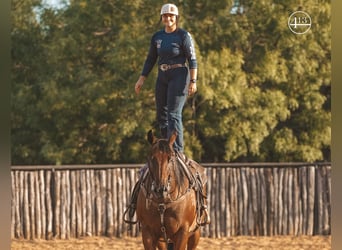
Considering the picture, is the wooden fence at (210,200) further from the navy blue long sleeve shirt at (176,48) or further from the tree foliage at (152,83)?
the navy blue long sleeve shirt at (176,48)

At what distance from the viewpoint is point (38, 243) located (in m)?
14.2

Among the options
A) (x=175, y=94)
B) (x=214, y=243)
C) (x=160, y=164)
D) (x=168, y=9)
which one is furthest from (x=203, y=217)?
(x=214, y=243)

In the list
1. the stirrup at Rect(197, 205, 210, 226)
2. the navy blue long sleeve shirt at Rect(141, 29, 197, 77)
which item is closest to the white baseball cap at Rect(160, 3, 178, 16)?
the navy blue long sleeve shirt at Rect(141, 29, 197, 77)

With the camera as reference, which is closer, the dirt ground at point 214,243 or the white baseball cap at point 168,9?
the white baseball cap at point 168,9

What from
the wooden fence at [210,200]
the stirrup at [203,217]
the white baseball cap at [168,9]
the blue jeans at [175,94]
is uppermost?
→ the white baseball cap at [168,9]

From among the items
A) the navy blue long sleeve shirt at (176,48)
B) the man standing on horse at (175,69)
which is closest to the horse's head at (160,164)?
the man standing on horse at (175,69)

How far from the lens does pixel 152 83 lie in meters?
14.5

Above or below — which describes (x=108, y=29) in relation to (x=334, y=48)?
above

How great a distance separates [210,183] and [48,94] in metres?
4.39

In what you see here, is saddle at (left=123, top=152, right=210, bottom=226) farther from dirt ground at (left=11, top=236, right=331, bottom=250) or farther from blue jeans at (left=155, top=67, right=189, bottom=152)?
dirt ground at (left=11, top=236, right=331, bottom=250)

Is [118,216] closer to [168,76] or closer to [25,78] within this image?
[25,78]

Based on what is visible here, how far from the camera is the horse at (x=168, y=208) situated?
652 cm

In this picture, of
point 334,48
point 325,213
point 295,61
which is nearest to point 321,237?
point 325,213

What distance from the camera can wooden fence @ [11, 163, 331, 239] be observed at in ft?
47.6
